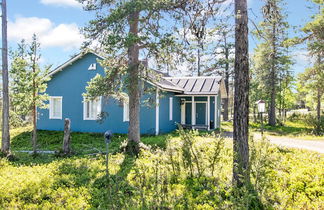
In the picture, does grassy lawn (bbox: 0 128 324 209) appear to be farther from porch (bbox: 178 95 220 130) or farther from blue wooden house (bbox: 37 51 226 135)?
porch (bbox: 178 95 220 130)

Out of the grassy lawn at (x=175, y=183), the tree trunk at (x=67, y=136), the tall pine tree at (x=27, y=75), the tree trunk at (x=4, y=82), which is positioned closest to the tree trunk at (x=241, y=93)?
the grassy lawn at (x=175, y=183)

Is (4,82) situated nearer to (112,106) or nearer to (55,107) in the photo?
(112,106)

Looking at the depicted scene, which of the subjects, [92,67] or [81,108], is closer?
[92,67]

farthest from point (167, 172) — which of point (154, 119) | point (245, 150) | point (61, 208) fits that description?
point (154, 119)

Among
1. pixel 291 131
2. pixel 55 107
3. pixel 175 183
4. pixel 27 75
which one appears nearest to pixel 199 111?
pixel 291 131

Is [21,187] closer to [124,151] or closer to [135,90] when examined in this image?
[124,151]

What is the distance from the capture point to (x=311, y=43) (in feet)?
49.5

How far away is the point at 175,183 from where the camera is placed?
5633 mm

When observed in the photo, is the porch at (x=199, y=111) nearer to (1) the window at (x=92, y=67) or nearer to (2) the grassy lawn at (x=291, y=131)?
(2) the grassy lawn at (x=291, y=131)

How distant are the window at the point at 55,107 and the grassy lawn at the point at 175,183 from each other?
29.1ft

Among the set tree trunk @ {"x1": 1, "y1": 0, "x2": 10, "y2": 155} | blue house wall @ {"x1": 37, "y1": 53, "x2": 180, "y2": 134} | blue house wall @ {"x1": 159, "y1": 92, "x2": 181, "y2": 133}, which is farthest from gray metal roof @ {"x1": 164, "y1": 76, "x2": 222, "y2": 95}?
tree trunk @ {"x1": 1, "y1": 0, "x2": 10, "y2": 155}

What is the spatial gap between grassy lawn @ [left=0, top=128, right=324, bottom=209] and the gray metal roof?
367 inches

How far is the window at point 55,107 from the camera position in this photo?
1634 centimetres

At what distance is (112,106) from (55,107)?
4.20m
